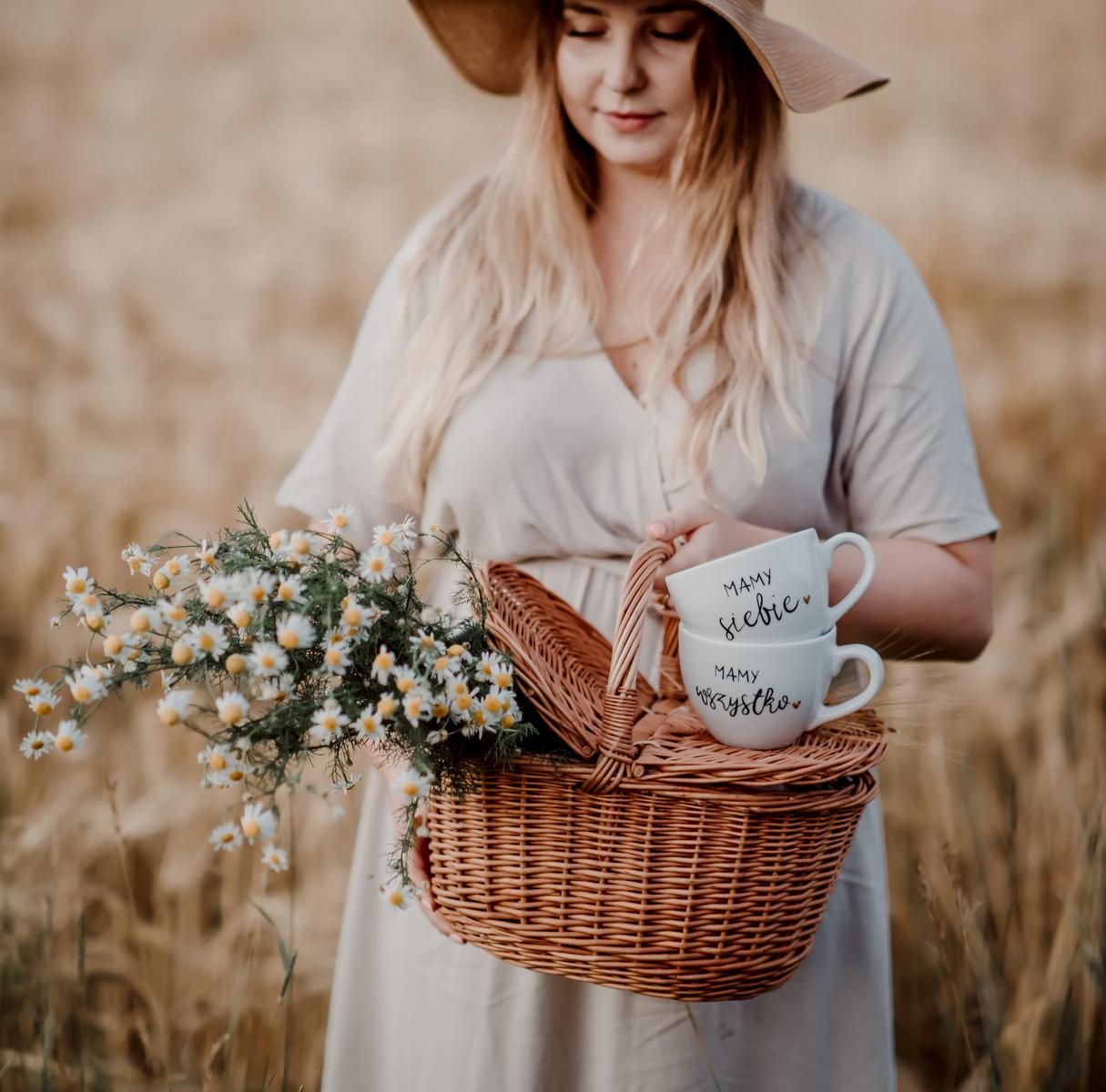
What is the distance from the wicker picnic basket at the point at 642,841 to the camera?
36.4 inches

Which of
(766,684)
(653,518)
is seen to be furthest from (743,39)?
(766,684)

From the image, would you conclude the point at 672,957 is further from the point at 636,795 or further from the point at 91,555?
the point at 91,555

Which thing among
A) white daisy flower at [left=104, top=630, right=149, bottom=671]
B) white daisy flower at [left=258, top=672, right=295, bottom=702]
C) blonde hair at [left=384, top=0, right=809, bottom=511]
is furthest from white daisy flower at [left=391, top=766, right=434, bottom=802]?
blonde hair at [left=384, top=0, right=809, bottom=511]

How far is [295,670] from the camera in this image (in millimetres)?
895

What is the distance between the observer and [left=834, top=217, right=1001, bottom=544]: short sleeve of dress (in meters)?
1.36

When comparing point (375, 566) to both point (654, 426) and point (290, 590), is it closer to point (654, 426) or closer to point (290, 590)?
point (290, 590)

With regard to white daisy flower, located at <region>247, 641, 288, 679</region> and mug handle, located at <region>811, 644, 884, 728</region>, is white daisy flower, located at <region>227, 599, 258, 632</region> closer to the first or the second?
white daisy flower, located at <region>247, 641, 288, 679</region>

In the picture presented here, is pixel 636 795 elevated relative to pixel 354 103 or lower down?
lower down

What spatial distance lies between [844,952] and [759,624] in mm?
607

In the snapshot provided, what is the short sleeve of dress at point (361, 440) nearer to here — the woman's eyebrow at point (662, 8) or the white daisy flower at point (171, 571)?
the woman's eyebrow at point (662, 8)

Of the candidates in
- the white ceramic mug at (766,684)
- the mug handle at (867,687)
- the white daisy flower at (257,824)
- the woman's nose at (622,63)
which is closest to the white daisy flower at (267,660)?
the white daisy flower at (257,824)

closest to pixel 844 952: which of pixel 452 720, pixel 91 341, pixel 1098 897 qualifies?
pixel 1098 897

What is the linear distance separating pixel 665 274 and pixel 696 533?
422 mm

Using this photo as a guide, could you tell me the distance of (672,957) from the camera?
95cm
